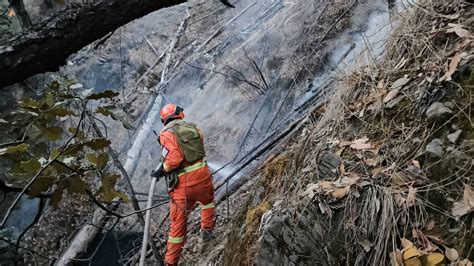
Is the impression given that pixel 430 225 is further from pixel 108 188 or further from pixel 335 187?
pixel 108 188

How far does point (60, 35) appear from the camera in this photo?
5.91ft

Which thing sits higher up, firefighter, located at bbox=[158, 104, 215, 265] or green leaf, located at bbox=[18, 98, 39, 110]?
green leaf, located at bbox=[18, 98, 39, 110]

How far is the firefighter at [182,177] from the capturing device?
5527mm

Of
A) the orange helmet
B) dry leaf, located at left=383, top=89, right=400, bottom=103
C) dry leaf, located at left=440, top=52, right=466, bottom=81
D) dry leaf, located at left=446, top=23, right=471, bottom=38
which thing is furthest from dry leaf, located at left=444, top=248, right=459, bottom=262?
the orange helmet

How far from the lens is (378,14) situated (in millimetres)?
7676

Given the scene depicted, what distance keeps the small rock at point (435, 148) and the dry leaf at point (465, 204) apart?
261 millimetres

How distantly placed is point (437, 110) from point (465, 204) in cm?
61

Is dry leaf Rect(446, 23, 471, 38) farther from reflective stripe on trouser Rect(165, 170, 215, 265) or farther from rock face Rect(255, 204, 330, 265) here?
reflective stripe on trouser Rect(165, 170, 215, 265)

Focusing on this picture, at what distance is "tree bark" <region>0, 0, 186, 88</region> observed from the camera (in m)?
1.74

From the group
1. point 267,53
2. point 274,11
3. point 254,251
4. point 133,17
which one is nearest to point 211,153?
point 267,53

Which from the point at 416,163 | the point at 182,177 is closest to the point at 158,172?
the point at 182,177

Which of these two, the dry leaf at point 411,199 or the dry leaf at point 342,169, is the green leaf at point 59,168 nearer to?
the dry leaf at point 411,199

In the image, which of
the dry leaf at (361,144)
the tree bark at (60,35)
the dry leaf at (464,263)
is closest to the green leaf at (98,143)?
the tree bark at (60,35)

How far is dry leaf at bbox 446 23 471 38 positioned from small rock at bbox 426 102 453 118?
51 centimetres
